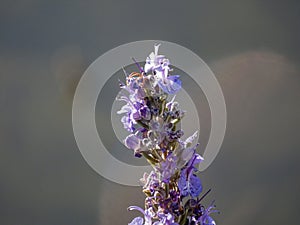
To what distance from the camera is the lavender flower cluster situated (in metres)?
0.76

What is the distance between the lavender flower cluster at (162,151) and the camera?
763 mm

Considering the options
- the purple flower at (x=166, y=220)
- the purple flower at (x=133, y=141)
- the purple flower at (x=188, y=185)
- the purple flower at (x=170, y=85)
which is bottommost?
the purple flower at (x=166, y=220)

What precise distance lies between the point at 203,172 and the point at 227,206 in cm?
20

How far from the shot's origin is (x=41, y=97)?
2.01 m

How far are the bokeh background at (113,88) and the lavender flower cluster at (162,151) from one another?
3.98 feet

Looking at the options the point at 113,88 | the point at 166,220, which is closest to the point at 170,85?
the point at 166,220

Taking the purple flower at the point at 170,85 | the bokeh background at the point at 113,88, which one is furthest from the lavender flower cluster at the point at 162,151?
the bokeh background at the point at 113,88

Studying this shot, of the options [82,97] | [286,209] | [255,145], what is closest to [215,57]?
[255,145]

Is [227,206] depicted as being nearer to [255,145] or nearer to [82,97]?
[255,145]

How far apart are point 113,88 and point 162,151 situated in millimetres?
1270

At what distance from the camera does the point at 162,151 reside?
0.79 m

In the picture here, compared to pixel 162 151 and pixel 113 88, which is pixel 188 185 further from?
pixel 113 88

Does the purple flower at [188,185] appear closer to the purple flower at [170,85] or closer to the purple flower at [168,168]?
the purple flower at [168,168]

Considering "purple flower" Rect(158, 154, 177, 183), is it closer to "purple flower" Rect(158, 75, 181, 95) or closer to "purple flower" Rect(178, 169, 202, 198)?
"purple flower" Rect(178, 169, 202, 198)
